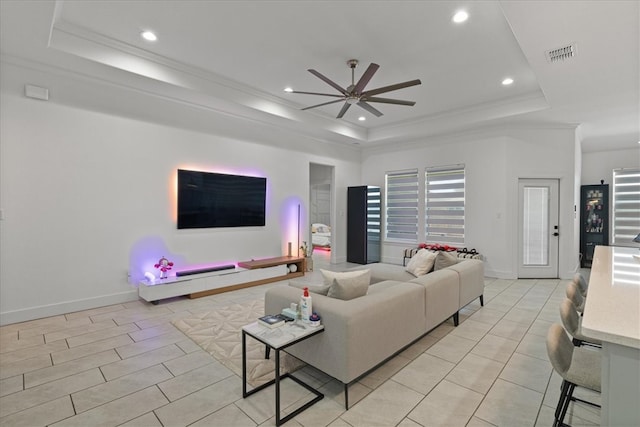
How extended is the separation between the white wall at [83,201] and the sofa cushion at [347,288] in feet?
11.1

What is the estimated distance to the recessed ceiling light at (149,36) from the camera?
11.4 feet

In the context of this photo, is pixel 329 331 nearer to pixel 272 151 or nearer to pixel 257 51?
pixel 257 51

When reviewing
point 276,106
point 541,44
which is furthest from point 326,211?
point 541,44

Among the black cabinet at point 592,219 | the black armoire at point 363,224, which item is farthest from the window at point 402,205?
the black cabinet at point 592,219

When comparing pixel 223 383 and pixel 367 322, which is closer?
pixel 367 322

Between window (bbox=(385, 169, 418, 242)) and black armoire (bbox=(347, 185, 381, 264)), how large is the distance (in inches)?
12.4

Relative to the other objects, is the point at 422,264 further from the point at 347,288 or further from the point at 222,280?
the point at 222,280

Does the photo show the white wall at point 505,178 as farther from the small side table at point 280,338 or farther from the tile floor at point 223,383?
the small side table at point 280,338

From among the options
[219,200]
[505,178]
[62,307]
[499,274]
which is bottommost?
[62,307]

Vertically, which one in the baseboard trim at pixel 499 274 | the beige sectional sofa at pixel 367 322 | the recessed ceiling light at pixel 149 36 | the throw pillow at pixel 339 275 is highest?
the recessed ceiling light at pixel 149 36

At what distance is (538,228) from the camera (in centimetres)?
615

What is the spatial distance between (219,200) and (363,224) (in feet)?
12.4

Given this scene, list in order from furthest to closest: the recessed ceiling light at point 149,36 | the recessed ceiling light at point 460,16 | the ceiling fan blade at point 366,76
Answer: the recessed ceiling light at point 149,36, the ceiling fan blade at point 366,76, the recessed ceiling light at point 460,16

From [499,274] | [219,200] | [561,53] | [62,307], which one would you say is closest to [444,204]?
[499,274]
